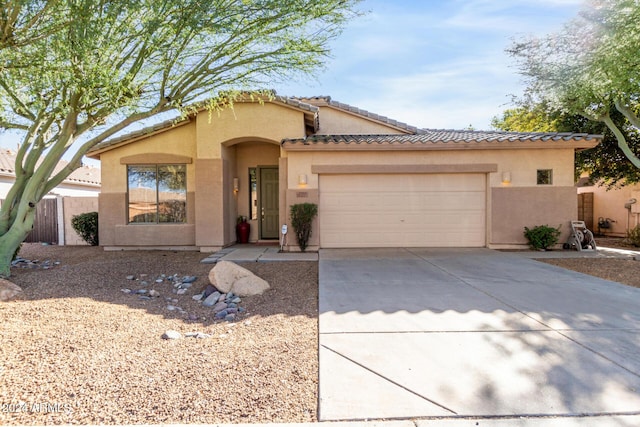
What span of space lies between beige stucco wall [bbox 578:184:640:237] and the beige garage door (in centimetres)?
889

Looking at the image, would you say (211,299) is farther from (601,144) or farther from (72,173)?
(72,173)

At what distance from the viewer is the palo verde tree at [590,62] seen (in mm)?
7793

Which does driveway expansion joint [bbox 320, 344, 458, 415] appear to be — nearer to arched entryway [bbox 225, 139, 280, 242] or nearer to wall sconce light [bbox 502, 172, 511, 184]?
arched entryway [bbox 225, 139, 280, 242]

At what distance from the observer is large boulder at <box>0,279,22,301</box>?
5.37 m

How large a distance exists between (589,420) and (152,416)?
3333 mm

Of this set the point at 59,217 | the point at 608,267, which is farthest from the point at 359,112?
the point at 59,217

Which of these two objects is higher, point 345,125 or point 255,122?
point 345,125

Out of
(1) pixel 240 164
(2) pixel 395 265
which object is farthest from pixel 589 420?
(1) pixel 240 164

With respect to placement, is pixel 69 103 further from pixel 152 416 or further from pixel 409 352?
pixel 409 352

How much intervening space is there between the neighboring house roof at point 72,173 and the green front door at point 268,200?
856 centimetres

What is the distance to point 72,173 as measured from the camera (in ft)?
58.6

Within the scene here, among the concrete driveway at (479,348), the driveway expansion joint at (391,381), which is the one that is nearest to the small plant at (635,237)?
the concrete driveway at (479,348)

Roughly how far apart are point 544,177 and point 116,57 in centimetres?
1168

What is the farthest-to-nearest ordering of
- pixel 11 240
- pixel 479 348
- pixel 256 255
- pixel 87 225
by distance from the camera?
1. pixel 87 225
2. pixel 256 255
3. pixel 11 240
4. pixel 479 348
